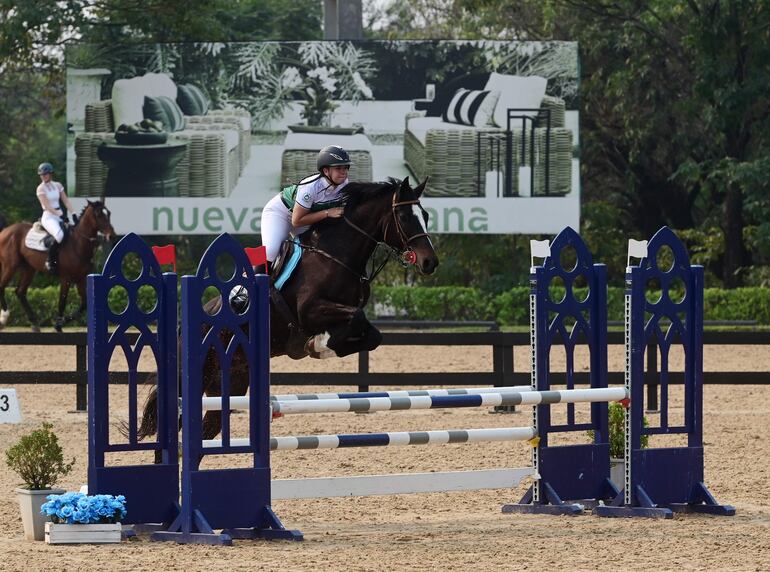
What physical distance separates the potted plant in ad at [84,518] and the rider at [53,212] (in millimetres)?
12953

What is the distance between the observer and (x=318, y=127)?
949 inches

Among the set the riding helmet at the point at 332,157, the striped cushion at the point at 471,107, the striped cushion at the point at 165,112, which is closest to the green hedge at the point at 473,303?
the striped cushion at the point at 165,112

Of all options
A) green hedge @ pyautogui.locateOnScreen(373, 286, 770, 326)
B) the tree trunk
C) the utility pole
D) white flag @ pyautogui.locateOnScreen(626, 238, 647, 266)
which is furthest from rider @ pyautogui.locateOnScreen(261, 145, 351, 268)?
the tree trunk

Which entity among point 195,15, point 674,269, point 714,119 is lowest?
point 674,269

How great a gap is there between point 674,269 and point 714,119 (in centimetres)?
2216

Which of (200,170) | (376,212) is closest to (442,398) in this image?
(376,212)

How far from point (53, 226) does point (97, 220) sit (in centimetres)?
94

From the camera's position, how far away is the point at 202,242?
3334 cm

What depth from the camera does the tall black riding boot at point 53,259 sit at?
1944cm

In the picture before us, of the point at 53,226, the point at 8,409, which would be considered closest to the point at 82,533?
the point at 8,409

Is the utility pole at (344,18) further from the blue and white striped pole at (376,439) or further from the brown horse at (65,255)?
the blue and white striped pole at (376,439)

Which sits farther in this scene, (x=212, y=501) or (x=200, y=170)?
(x=200, y=170)

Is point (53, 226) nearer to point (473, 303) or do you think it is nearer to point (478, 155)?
point (478, 155)

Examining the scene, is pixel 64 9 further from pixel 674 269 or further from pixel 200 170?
pixel 674 269
